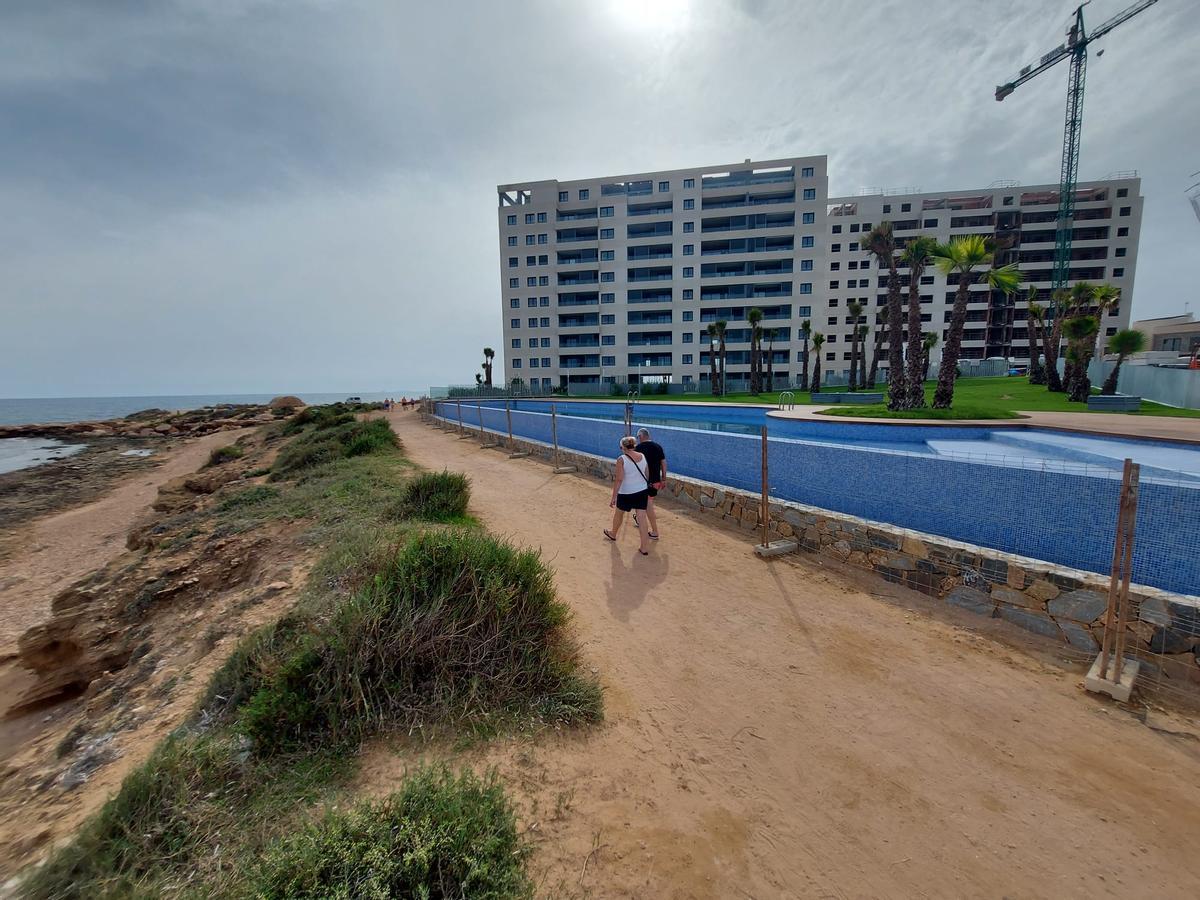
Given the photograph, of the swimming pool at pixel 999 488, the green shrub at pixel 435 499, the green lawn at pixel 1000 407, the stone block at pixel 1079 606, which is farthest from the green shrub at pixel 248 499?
the green lawn at pixel 1000 407

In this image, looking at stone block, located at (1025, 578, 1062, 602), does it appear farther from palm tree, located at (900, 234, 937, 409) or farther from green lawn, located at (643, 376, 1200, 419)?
palm tree, located at (900, 234, 937, 409)

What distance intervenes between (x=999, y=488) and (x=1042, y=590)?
1.28m

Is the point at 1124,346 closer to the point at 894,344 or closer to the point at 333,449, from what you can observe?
the point at 894,344

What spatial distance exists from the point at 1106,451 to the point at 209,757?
15.0 meters

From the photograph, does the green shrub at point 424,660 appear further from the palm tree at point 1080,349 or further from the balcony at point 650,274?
the balcony at point 650,274

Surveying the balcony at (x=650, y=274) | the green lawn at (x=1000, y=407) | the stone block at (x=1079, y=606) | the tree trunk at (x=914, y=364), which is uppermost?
the balcony at (x=650, y=274)

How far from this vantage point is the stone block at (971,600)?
4.30 metres

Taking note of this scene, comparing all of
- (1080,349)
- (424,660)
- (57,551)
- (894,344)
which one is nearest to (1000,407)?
(894,344)

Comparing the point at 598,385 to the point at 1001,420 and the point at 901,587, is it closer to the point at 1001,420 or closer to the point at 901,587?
the point at 1001,420

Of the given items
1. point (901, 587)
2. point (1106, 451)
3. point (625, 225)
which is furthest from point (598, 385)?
point (901, 587)

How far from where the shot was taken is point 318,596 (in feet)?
13.3

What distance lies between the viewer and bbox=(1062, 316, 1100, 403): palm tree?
845 inches

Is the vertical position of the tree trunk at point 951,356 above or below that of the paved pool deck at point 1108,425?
above

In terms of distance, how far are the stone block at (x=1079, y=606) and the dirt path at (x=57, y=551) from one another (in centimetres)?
1265
